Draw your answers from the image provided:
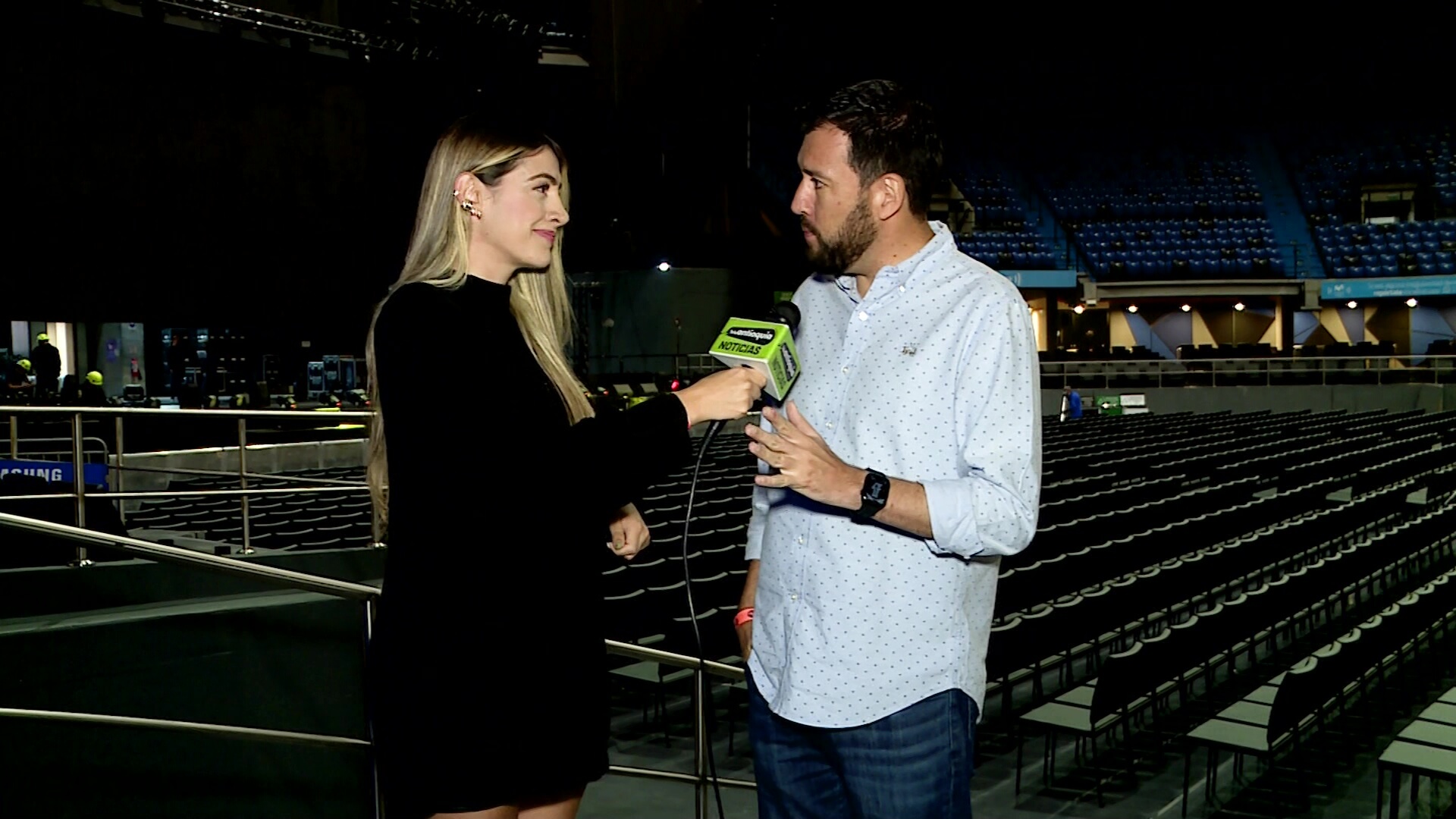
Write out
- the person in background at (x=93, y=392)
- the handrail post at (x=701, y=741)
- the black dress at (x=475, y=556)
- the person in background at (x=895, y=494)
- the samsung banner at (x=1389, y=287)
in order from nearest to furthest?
the black dress at (x=475, y=556) → the person in background at (x=895, y=494) → the handrail post at (x=701, y=741) → the person in background at (x=93, y=392) → the samsung banner at (x=1389, y=287)

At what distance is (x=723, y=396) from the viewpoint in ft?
4.99

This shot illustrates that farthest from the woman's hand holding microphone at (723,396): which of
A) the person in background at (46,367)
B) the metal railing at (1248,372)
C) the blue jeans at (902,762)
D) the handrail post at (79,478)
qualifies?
the metal railing at (1248,372)

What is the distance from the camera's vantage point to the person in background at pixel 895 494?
154 centimetres

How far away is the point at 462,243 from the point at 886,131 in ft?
1.92

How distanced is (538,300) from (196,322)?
13.8 meters

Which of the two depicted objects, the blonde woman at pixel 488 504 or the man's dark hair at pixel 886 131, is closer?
the blonde woman at pixel 488 504

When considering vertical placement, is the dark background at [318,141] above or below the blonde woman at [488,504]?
above

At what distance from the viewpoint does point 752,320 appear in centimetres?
163

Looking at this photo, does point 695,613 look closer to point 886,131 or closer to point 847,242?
point 847,242

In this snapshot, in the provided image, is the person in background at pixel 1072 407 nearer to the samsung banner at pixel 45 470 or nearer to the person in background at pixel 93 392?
the person in background at pixel 93 392

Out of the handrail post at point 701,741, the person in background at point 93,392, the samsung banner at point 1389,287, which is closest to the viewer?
the handrail post at point 701,741

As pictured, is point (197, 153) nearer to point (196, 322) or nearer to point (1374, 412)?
point (196, 322)

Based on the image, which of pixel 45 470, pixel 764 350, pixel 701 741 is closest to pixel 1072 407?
pixel 45 470

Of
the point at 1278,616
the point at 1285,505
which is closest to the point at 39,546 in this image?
the point at 1278,616
